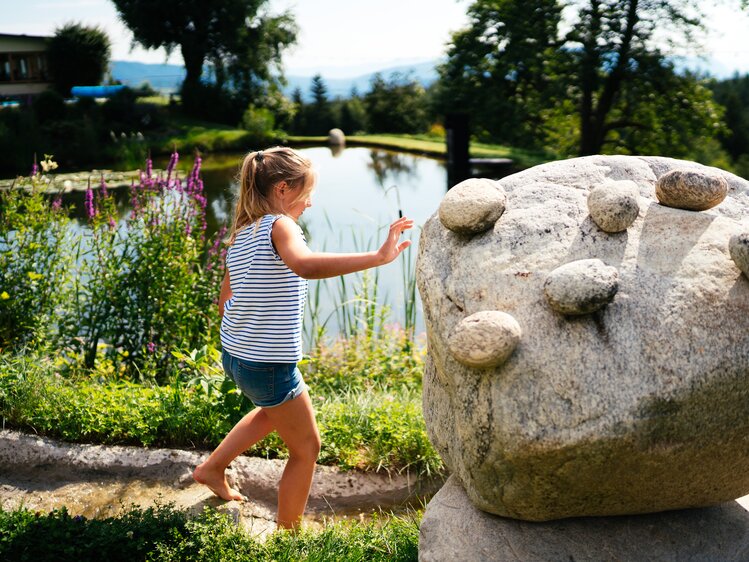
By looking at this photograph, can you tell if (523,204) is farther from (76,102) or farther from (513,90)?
(76,102)

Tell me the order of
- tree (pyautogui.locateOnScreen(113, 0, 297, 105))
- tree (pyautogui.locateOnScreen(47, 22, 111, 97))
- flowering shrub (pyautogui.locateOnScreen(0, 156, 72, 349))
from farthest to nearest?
tree (pyautogui.locateOnScreen(113, 0, 297, 105))
tree (pyautogui.locateOnScreen(47, 22, 111, 97))
flowering shrub (pyautogui.locateOnScreen(0, 156, 72, 349))

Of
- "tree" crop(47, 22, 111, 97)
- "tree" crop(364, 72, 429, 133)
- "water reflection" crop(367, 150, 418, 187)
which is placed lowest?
"water reflection" crop(367, 150, 418, 187)

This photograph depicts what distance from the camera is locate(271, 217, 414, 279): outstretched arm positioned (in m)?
2.49

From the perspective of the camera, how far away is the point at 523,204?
2402 mm

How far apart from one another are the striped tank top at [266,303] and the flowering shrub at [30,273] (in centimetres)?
264

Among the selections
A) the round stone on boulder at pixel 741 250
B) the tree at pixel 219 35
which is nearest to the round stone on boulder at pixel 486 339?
the round stone on boulder at pixel 741 250

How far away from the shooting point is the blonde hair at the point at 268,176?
2.82m

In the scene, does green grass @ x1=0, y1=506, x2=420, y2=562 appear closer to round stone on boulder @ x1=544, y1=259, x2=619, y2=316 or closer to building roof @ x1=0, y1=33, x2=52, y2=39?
round stone on boulder @ x1=544, y1=259, x2=619, y2=316

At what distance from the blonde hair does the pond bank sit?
1.44 m

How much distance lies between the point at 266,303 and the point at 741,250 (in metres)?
1.68

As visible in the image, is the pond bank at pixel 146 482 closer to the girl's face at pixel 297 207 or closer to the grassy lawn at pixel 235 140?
the girl's face at pixel 297 207

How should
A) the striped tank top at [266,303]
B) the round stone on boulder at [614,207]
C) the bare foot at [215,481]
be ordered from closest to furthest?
the round stone on boulder at [614,207]
the striped tank top at [266,303]
the bare foot at [215,481]

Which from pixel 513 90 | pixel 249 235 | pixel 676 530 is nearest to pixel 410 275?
pixel 249 235

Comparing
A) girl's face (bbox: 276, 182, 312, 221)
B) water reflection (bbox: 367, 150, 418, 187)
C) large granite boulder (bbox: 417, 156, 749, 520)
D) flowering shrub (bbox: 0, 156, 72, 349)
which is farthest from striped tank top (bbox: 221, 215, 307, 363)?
water reflection (bbox: 367, 150, 418, 187)
